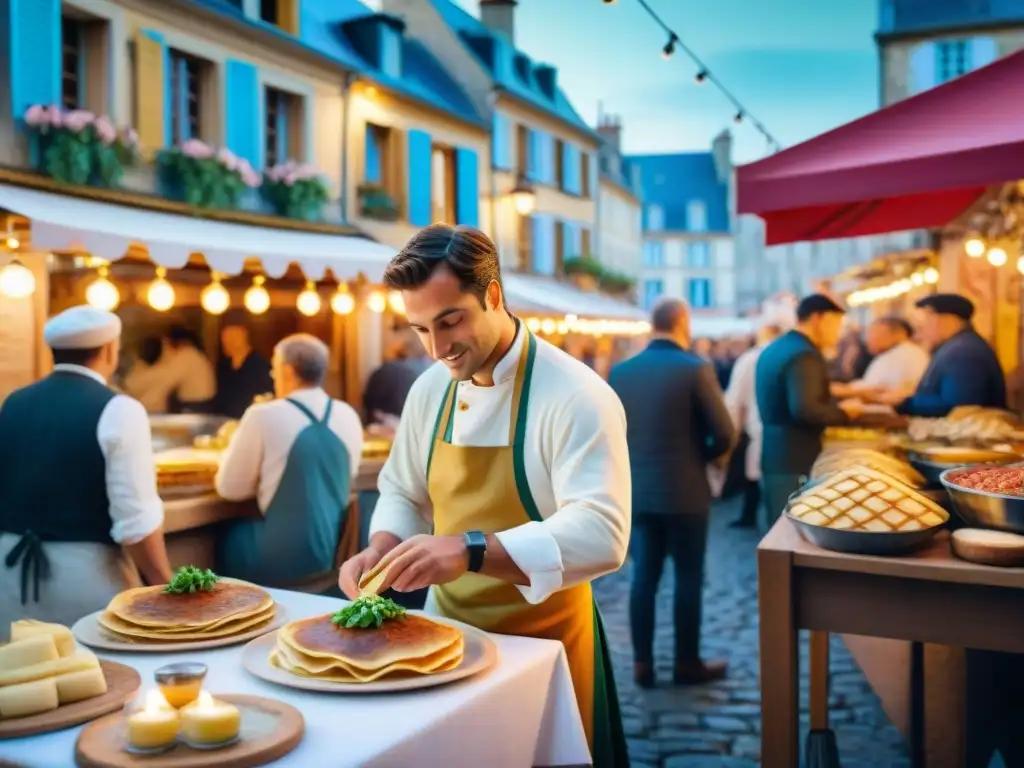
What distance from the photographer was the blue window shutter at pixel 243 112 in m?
12.0

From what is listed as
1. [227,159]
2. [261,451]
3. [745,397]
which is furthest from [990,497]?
[227,159]

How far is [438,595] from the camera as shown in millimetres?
2766

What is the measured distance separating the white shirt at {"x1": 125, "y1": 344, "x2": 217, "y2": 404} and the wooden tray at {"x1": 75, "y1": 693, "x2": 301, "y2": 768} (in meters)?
8.17

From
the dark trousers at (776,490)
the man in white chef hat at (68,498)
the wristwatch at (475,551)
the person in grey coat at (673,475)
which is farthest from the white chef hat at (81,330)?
the dark trousers at (776,490)

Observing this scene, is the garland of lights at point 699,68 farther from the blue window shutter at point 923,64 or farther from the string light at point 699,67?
the blue window shutter at point 923,64

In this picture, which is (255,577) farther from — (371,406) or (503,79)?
(503,79)

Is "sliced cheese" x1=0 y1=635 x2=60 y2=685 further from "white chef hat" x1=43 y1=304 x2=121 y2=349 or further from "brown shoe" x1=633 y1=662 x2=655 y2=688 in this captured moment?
"brown shoe" x1=633 y1=662 x2=655 y2=688

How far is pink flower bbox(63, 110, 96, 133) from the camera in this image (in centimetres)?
921

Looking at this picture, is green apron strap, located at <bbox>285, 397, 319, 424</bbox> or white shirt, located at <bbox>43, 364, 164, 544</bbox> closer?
white shirt, located at <bbox>43, 364, 164, 544</bbox>

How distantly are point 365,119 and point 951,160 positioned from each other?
40.8 ft

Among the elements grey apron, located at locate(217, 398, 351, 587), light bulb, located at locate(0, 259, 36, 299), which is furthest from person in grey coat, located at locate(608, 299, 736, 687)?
light bulb, located at locate(0, 259, 36, 299)

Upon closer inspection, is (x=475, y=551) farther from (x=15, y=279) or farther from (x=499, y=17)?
(x=499, y=17)

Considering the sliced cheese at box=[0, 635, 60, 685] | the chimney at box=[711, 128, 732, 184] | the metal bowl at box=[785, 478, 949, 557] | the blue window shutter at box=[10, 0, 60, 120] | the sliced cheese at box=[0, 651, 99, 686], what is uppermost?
the chimney at box=[711, 128, 732, 184]

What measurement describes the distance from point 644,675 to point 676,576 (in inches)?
21.6
